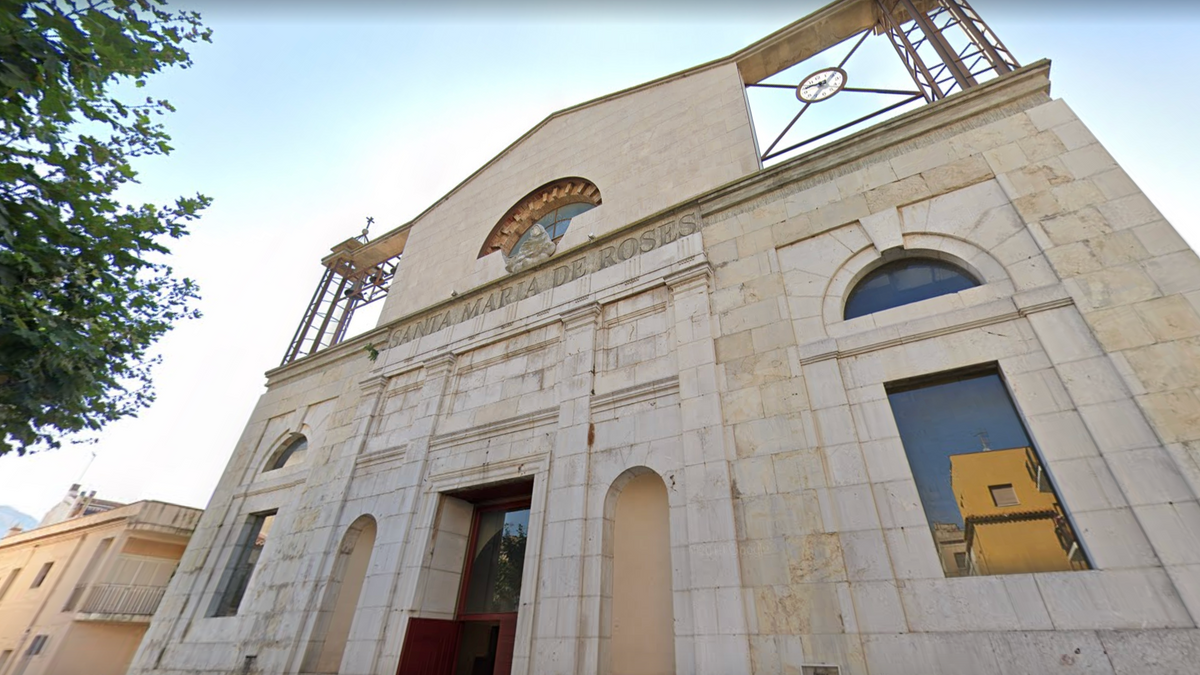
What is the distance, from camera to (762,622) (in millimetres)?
6113

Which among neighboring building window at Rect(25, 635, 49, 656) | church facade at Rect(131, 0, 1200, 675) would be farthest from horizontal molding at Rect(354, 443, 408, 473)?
neighboring building window at Rect(25, 635, 49, 656)

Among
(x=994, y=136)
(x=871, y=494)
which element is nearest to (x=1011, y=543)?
(x=871, y=494)

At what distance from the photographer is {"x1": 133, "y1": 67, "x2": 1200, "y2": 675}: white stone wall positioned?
5098mm

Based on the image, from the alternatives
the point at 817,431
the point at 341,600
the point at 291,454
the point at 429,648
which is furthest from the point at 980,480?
the point at 291,454

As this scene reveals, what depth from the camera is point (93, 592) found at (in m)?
19.5

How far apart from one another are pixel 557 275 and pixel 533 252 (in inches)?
54.0

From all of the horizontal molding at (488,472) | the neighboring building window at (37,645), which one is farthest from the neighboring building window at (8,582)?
the horizontal molding at (488,472)

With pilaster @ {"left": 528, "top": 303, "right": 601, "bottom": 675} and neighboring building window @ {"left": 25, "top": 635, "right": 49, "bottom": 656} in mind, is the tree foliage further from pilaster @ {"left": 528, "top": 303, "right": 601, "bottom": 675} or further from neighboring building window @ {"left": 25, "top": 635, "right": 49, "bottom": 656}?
neighboring building window @ {"left": 25, "top": 635, "right": 49, "bottom": 656}

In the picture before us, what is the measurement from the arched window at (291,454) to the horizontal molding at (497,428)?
6.20 metres

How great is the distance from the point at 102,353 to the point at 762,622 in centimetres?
1084

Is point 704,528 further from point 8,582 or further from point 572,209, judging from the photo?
point 8,582

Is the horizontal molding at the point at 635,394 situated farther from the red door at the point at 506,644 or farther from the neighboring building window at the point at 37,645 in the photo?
the neighboring building window at the point at 37,645

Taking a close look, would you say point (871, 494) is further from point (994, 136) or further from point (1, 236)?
point (1, 236)

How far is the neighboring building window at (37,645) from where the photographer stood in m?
19.3
